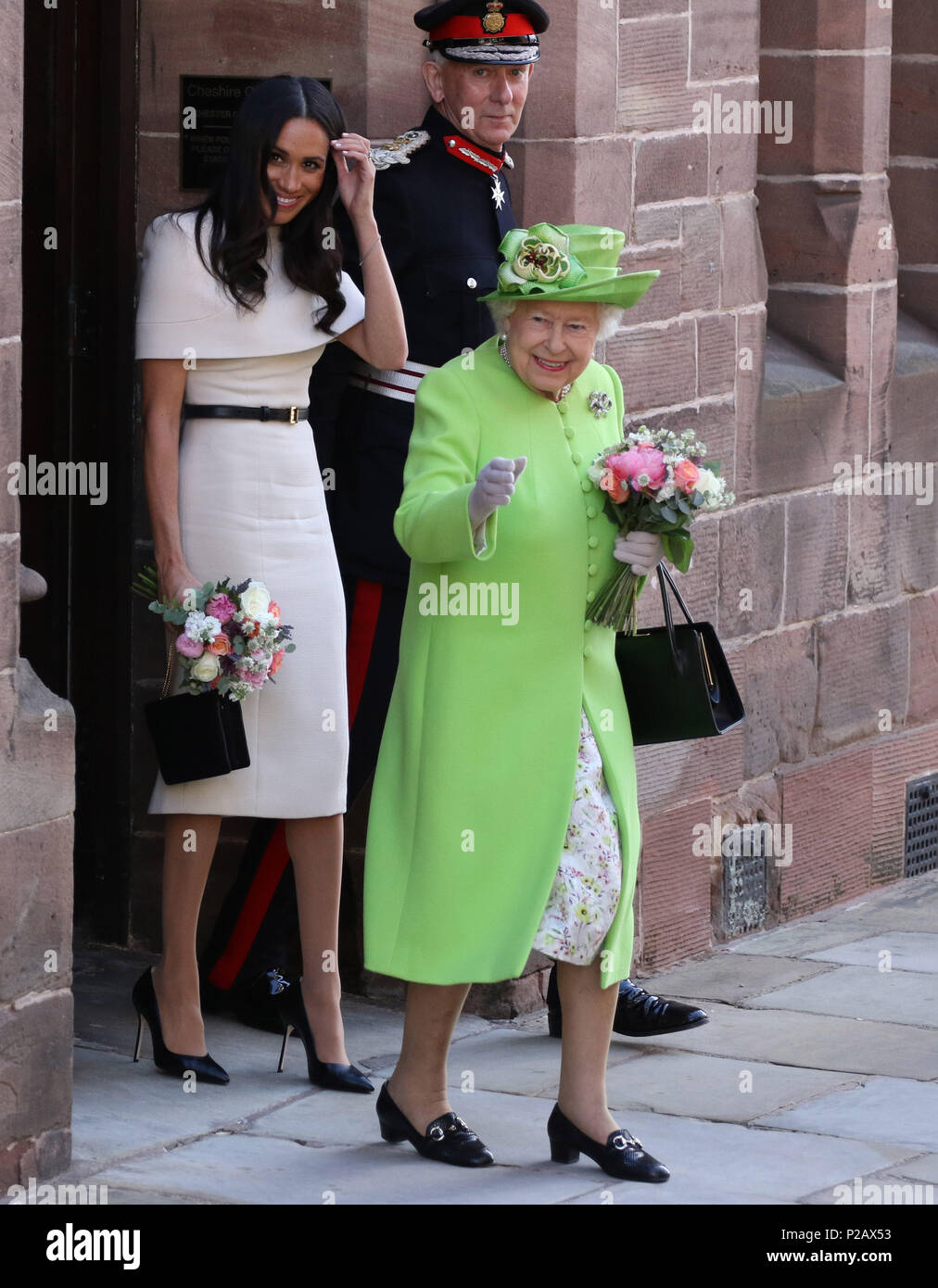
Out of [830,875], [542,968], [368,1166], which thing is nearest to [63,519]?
[542,968]

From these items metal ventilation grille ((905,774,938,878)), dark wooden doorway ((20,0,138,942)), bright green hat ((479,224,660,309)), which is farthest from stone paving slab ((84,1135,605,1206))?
metal ventilation grille ((905,774,938,878))

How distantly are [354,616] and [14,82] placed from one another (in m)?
1.69

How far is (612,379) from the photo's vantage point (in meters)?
4.99

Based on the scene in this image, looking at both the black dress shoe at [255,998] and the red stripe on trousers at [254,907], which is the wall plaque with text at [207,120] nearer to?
the red stripe on trousers at [254,907]

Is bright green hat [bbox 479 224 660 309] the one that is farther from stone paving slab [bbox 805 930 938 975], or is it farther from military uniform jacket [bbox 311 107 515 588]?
stone paving slab [bbox 805 930 938 975]

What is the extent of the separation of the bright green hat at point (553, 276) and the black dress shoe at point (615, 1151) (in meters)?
1.54

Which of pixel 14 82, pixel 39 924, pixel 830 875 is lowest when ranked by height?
pixel 830 875

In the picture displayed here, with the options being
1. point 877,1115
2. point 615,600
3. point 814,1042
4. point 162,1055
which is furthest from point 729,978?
point 615,600

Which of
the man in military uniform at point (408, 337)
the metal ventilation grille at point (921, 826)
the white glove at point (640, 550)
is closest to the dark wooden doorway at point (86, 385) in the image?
the man in military uniform at point (408, 337)

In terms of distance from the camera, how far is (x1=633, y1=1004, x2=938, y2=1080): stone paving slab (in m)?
5.71

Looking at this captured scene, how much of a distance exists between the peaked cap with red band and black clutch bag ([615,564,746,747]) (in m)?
1.38

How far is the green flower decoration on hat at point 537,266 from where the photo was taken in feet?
15.2

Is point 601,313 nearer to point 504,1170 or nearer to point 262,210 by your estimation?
point 262,210
